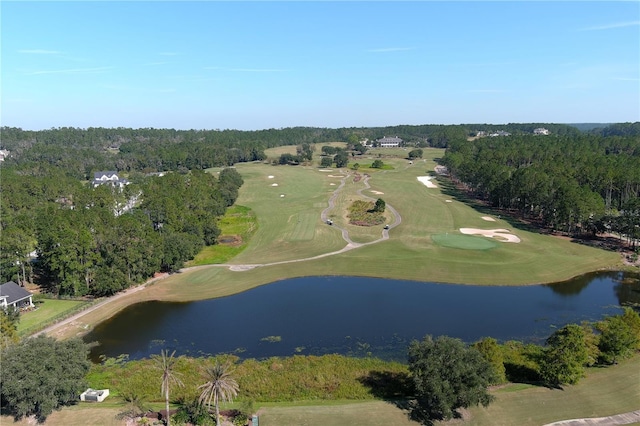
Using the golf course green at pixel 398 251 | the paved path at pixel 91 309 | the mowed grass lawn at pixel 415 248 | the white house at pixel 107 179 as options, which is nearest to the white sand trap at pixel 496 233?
the golf course green at pixel 398 251

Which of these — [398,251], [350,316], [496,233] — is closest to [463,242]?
[496,233]

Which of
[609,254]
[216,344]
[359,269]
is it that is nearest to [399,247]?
[359,269]

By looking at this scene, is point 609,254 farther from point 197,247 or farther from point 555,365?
point 197,247

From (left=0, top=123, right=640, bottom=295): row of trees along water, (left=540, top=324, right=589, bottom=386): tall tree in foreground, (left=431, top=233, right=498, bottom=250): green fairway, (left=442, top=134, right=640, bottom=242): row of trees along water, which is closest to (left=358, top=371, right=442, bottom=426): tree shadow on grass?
(left=540, top=324, right=589, bottom=386): tall tree in foreground

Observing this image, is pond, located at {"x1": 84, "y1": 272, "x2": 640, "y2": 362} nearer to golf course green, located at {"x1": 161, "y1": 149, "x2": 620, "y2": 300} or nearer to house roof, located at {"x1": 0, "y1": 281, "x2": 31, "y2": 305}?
golf course green, located at {"x1": 161, "y1": 149, "x2": 620, "y2": 300}

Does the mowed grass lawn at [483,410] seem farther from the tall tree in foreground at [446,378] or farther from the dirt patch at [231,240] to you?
the dirt patch at [231,240]

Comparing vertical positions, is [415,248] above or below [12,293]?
below

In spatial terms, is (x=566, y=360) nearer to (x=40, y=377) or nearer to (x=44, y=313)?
(x=40, y=377)
